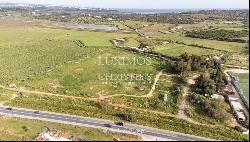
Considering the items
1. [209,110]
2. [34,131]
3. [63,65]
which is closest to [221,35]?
[63,65]

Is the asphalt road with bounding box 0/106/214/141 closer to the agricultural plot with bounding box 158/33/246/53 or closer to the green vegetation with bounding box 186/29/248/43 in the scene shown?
the agricultural plot with bounding box 158/33/246/53

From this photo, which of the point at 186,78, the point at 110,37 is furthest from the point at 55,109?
the point at 110,37

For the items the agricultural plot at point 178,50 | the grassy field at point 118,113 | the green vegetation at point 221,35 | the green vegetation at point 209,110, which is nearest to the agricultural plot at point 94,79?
the grassy field at point 118,113

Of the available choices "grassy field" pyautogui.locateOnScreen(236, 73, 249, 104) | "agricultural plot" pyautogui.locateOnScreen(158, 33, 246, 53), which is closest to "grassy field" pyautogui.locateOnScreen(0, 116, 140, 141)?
"grassy field" pyautogui.locateOnScreen(236, 73, 249, 104)

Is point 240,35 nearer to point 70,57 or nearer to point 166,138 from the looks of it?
point 70,57

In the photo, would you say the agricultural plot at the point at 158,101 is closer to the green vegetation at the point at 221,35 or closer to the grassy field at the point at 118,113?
the grassy field at the point at 118,113

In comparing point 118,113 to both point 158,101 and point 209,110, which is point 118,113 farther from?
point 209,110

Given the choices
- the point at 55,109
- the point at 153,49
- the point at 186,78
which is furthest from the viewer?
the point at 153,49
